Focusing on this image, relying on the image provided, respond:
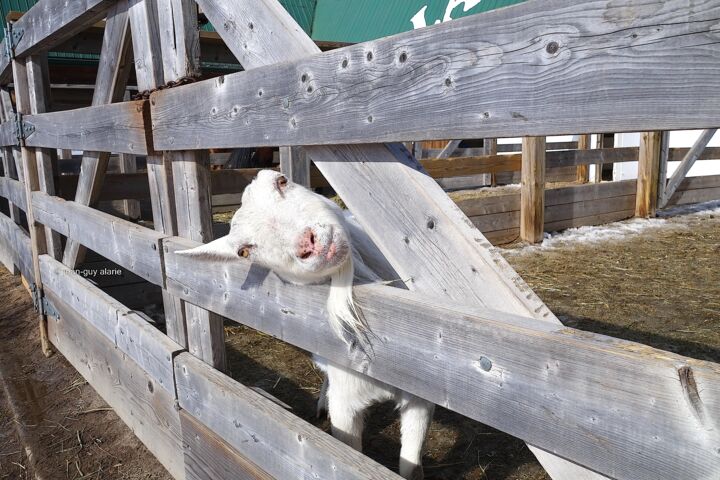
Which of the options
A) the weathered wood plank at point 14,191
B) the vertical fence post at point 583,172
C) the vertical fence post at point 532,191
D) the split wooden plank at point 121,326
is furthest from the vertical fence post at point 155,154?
the vertical fence post at point 583,172

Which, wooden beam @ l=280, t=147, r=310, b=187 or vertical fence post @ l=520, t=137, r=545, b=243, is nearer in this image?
wooden beam @ l=280, t=147, r=310, b=187

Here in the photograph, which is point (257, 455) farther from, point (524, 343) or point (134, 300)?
point (134, 300)

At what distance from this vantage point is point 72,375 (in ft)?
14.2

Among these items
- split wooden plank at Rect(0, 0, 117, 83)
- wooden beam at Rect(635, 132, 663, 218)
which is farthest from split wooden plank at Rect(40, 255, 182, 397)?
wooden beam at Rect(635, 132, 663, 218)

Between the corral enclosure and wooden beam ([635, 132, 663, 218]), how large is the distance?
26.8 feet

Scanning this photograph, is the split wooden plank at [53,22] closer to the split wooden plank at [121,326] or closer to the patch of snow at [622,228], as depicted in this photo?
the split wooden plank at [121,326]

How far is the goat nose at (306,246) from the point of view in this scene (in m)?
1.69

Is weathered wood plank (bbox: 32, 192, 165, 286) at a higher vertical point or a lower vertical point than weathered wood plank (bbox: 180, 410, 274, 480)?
higher

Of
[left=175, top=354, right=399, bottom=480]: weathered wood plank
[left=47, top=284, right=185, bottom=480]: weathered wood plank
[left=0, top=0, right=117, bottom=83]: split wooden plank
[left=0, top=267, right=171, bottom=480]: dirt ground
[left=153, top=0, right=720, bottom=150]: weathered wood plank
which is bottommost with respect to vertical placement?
[left=0, top=267, right=171, bottom=480]: dirt ground

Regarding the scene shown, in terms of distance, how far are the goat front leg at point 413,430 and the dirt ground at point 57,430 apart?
139cm

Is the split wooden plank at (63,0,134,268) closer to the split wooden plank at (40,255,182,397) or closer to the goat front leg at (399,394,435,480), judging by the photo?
the split wooden plank at (40,255,182,397)

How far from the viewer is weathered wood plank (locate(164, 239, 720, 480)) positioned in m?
0.94

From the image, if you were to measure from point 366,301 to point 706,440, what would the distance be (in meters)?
0.91

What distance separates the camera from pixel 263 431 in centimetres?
208
